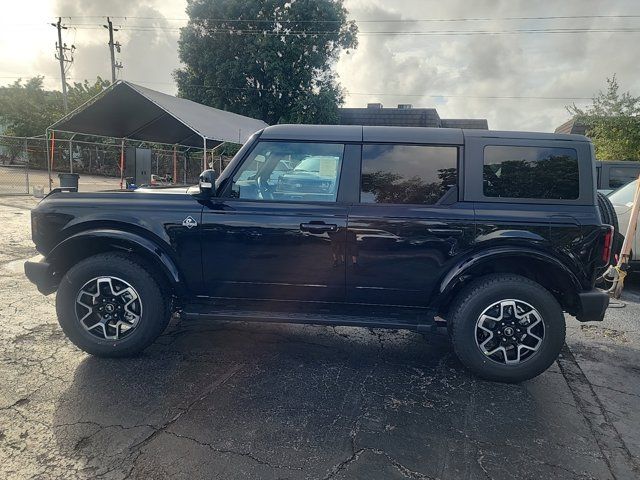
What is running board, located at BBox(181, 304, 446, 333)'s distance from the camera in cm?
317

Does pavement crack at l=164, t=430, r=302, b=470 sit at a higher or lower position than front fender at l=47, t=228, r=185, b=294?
lower

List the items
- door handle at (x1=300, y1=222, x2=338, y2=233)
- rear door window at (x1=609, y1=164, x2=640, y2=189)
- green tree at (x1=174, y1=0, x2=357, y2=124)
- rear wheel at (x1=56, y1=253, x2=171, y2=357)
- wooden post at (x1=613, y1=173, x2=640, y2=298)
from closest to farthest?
1. door handle at (x1=300, y1=222, x2=338, y2=233)
2. rear wheel at (x1=56, y1=253, x2=171, y2=357)
3. wooden post at (x1=613, y1=173, x2=640, y2=298)
4. rear door window at (x1=609, y1=164, x2=640, y2=189)
5. green tree at (x1=174, y1=0, x2=357, y2=124)

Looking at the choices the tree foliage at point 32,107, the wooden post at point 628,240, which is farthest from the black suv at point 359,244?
the tree foliage at point 32,107

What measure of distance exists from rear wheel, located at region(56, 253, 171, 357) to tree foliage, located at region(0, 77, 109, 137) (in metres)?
32.1

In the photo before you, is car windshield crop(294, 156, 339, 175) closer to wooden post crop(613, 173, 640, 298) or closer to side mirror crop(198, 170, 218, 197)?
side mirror crop(198, 170, 218, 197)

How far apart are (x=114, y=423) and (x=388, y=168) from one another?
255cm

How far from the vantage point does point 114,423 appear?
2547 millimetres

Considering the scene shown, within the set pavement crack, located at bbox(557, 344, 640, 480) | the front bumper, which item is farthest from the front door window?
pavement crack, located at bbox(557, 344, 640, 480)

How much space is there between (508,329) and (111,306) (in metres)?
3.10

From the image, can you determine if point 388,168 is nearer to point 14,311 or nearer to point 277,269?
point 277,269

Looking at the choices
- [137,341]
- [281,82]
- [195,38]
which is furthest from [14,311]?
[195,38]

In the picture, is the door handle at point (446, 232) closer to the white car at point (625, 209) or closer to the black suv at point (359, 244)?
the black suv at point (359, 244)

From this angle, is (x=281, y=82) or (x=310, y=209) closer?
(x=310, y=209)

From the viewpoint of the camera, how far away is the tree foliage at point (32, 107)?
30.5 meters
